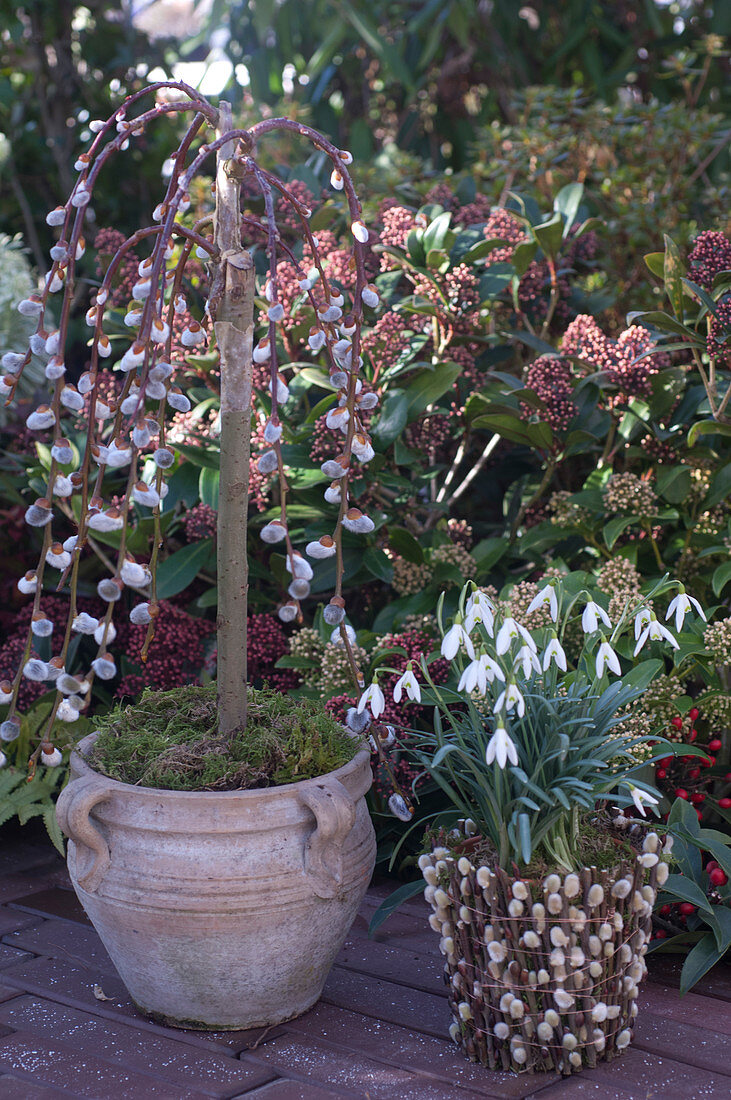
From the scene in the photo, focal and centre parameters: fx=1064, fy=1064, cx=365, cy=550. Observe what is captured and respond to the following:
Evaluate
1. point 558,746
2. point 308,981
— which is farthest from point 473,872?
point 308,981

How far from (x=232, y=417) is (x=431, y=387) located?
76 cm

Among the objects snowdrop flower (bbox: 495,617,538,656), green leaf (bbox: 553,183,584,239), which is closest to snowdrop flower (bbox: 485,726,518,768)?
snowdrop flower (bbox: 495,617,538,656)

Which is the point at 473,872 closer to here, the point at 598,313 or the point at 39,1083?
the point at 39,1083

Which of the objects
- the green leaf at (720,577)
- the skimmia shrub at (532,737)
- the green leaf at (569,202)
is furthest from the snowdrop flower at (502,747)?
the green leaf at (569,202)

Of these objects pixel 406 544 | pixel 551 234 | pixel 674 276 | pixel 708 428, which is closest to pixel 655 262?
pixel 674 276

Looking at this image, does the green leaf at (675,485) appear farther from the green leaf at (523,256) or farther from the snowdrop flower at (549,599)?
the snowdrop flower at (549,599)

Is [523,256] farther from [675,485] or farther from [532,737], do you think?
[532,737]

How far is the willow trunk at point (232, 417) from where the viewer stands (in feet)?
4.62

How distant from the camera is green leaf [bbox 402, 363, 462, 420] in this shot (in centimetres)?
211

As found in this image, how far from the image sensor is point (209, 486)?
2156 mm

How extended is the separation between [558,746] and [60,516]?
5.39 ft

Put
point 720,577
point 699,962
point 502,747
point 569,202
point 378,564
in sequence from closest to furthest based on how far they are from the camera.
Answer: point 502,747 → point 699,962 → point 720,577 → point 378,564 → point 569,202

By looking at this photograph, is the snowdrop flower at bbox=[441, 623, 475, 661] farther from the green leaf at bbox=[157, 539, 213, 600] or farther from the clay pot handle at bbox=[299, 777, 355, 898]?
the green leaf at bbox=[157, 539, 213, 600]

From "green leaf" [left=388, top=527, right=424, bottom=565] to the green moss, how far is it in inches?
21.2
